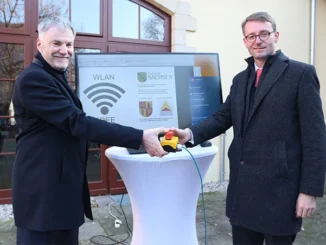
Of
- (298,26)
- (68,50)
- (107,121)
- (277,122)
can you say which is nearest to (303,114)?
(277,122)

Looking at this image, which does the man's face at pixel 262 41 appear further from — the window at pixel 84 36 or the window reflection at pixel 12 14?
the window reflection at pixel 12 14

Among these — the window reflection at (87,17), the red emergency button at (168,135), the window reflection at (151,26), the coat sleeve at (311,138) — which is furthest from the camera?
the window reflection at (151,26)

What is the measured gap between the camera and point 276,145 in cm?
179

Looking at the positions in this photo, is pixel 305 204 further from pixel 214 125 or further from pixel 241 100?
pixel 214 125

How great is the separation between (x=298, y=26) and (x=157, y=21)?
2601 mm

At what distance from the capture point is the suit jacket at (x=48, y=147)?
1.81 m

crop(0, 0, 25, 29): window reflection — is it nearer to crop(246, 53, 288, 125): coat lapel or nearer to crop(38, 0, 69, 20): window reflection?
crop(38, 0, 69, 20): window reflection

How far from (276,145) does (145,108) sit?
2.90 feet

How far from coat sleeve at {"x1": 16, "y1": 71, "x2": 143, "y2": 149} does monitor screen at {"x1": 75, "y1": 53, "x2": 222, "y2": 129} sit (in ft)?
0.75

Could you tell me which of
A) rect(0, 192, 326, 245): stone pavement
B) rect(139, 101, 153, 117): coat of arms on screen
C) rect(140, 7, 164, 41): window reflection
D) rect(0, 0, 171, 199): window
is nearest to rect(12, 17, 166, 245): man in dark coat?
rect(139, 101, 153, 117): coat of arms on screen

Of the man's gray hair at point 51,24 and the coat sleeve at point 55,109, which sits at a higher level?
the man's gray hair at point 51,24

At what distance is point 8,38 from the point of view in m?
4.28

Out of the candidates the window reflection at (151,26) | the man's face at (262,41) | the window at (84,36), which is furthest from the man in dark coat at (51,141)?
the window reflection at (151,26)

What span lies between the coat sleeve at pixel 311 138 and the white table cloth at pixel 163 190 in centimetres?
77
